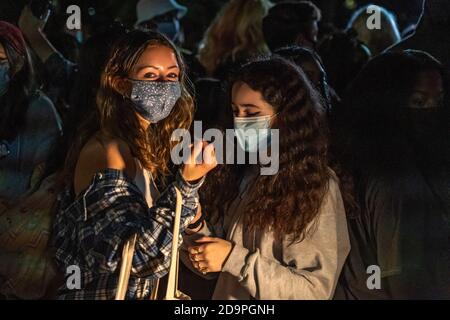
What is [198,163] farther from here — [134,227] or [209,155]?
[134,227]

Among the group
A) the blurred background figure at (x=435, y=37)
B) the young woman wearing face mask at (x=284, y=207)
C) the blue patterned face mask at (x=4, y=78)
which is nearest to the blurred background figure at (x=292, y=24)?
the young woman wearing face mask at (x=284, y=207)

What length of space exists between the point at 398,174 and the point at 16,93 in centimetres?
207

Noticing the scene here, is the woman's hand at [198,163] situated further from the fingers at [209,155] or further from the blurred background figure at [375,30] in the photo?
the blurred background figure at [375,30]

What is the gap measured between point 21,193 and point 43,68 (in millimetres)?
684

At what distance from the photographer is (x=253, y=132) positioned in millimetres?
3359

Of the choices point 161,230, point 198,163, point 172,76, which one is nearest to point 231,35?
point 172,76

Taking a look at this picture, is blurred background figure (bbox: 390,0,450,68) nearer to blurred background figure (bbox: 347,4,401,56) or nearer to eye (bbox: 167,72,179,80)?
blurred background figure (bbox: 347,4,401,56)

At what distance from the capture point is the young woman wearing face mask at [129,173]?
2.97 metres

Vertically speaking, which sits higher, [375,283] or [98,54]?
[98,54]

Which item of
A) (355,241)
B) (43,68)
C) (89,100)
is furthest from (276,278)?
(43,68)

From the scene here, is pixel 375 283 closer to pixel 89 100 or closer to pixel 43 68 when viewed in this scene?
pixel 89 100

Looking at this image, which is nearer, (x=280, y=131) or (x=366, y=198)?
(x=280, y=131)

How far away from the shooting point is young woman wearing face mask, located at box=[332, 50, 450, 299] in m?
3.55
